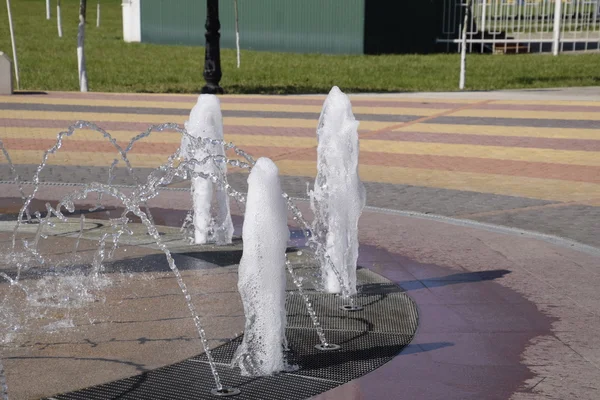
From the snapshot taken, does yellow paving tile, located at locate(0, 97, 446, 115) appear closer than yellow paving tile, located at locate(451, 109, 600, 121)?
No

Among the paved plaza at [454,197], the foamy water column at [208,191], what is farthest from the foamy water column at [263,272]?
the foamy water column at [208,191]

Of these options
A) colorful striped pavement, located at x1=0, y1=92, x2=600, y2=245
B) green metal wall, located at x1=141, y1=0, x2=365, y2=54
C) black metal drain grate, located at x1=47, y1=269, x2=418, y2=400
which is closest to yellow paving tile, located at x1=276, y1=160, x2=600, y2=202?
colorful striped pavement, located at x1=0, y1=92, x2=600, y2=245

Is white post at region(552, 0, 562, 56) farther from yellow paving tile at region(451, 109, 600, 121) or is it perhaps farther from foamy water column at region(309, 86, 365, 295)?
foamy water column at region(309, 86, 365, 295)

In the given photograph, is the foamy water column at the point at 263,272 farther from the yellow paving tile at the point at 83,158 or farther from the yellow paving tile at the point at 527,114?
the yellow paving tile at the point at 527,114

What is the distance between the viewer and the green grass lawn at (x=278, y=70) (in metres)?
23.9

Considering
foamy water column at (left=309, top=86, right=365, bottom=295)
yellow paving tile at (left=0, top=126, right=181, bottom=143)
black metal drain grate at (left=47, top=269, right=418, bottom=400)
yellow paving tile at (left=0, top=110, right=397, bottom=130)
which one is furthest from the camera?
yellow paving tile at (left=0, top=110, right=397, bottom=130)

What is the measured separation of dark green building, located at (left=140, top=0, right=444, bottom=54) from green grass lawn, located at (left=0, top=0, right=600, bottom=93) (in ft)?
4.54

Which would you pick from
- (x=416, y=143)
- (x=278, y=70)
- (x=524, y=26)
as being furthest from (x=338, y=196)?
(x=524, y=26)

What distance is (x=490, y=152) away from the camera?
45.6 ft

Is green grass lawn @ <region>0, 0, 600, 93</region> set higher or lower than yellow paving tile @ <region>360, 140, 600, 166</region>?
higher

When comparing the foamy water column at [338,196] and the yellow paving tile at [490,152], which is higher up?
the foamy water column at [338,196]

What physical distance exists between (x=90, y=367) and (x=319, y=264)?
8.73 feet

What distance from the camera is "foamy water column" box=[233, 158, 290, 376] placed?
529cm

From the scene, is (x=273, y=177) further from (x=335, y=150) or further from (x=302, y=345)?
(x=335, y=150)
